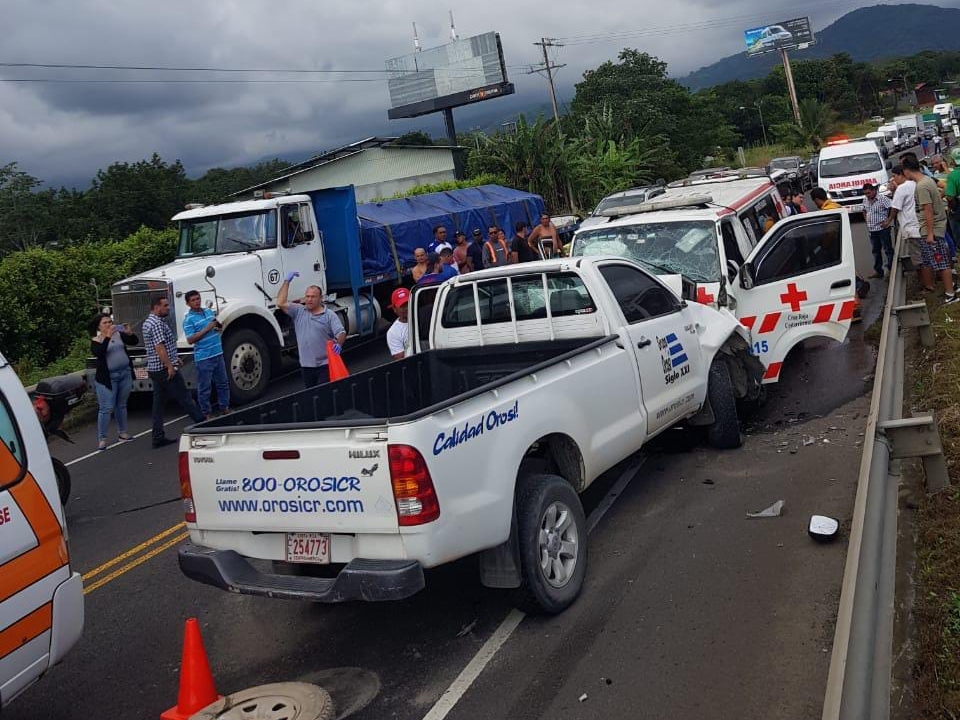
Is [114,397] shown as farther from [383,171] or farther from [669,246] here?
[383,171]

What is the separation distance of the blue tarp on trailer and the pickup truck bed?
8.89 m

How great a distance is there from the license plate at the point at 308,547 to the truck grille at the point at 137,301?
844 centimetres

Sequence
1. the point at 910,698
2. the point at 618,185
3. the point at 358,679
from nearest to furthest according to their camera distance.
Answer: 1. the point at 910,698
2. the point at 358,679
3. the point at 618,185

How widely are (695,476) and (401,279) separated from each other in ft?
33.6

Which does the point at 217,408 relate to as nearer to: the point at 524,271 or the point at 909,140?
the point at 524,271

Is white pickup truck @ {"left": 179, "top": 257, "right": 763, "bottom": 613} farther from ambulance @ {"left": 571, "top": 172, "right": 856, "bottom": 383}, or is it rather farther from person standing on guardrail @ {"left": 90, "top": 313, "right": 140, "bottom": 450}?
person standing on guardrail @ {"left": 90, "top": 313, "right": 140, "bottom": 450}

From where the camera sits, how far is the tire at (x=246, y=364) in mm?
12844

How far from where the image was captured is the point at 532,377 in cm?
528

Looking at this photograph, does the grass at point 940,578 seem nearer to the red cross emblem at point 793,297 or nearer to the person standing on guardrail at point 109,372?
the red cross emblem at point 793,297

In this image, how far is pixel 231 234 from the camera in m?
14.0

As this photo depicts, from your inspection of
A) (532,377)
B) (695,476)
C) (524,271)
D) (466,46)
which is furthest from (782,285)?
(466,46)

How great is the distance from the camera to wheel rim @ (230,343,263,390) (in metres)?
12.9

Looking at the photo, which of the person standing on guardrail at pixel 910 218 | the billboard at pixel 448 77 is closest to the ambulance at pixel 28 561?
the person standing on guardrail at pixel 910 218

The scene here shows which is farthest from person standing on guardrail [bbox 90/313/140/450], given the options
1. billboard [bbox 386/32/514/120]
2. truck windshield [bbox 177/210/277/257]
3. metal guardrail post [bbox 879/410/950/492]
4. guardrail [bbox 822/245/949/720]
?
billboard [bbox 386/32/514/120]
